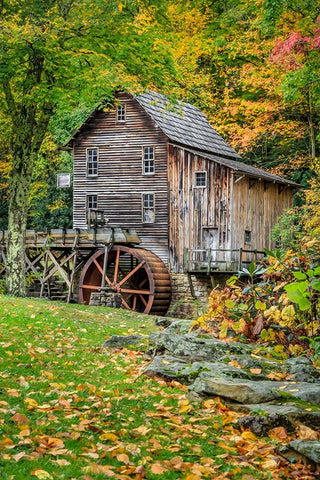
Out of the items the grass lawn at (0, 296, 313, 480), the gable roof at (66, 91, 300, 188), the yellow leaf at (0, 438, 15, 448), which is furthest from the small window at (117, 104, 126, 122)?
the yellow leaf at (0, 438, 15, 448)

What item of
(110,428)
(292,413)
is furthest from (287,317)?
(110,428)

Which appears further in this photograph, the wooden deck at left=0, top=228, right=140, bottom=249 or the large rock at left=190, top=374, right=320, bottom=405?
the wooden deck at left=0, top=228, right=140, bottom=249

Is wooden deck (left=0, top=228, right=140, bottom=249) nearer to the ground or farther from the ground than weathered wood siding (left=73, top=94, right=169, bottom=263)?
nearer to the ground

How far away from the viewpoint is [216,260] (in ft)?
92.4

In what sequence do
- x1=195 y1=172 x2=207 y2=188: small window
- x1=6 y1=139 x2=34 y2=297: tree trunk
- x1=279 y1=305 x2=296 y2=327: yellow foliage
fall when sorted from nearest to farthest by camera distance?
x1=279 y1=305 x2=296 y2=327: yellow foliage, x1=6 y1=139 x2=34 y2=297: tree trunk, x1=195 y1=172 x2=207 y2=188: small window

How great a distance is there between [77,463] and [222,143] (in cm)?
2947

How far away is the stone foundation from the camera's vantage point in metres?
28.3

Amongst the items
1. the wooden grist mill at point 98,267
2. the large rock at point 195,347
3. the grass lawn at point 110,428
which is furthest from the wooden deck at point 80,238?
the large rock at point 195,347

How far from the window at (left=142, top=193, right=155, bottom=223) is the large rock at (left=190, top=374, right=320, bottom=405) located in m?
22.9

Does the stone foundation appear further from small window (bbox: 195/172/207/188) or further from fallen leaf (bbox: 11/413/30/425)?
fallen leaf (bbox: 11/413/30/425)

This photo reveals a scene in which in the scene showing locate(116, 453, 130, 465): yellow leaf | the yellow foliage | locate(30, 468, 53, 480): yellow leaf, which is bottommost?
locate(116, 453, 130, 465): yellow leaf

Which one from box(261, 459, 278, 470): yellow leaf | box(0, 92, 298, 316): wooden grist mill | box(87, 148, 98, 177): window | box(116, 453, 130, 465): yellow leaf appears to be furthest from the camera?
box(87, 148, 98, 177): window

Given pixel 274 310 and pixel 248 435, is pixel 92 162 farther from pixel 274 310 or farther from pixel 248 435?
pixel 248 435

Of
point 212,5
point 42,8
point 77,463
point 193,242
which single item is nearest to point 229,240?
point 193,242
